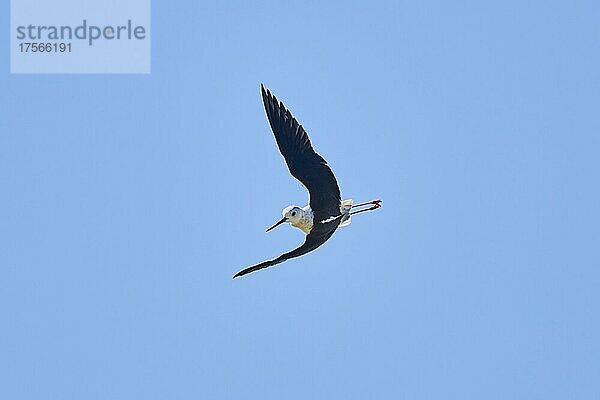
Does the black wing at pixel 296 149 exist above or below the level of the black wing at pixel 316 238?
above

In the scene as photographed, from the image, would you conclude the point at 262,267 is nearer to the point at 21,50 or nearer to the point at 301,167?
the point at 301,167

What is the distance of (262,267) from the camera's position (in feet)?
127

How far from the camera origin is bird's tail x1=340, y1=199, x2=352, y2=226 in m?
40.5

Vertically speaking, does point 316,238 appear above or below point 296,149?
below

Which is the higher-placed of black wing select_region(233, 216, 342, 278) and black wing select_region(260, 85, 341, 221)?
black wing select_region(260, 85, 341, 221)

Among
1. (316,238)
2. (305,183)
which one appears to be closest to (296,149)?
(305,183)

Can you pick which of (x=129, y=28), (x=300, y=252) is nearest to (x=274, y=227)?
(x=300, y=252)

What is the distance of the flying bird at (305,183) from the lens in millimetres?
39219

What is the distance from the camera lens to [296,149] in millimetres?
39281

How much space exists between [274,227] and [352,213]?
208cm

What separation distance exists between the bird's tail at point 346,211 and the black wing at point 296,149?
0.96m

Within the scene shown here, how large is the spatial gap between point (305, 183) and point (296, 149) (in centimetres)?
85

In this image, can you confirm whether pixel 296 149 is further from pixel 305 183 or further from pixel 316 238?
pixel 316 238

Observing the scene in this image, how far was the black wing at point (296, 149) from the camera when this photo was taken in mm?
39219
